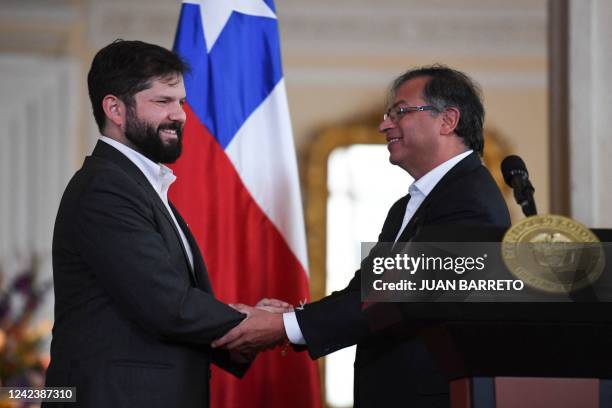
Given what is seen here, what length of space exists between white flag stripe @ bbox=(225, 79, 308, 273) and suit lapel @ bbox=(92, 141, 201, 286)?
80cm

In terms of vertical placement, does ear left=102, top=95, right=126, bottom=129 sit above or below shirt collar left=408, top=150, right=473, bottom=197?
above

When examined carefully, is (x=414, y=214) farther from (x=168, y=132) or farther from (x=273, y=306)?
(x=168, y=132)

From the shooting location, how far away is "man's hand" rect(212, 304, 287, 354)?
3.11 m

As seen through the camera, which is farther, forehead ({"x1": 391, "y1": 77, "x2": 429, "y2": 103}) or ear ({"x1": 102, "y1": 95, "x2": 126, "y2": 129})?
forehead ({"x1": 391, "y1": 77, "x2": 429, "y2": 103})

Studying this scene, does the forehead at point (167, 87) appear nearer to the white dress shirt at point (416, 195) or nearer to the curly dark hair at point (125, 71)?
the curly dark hair at point (125, 71)

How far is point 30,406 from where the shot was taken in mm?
4840

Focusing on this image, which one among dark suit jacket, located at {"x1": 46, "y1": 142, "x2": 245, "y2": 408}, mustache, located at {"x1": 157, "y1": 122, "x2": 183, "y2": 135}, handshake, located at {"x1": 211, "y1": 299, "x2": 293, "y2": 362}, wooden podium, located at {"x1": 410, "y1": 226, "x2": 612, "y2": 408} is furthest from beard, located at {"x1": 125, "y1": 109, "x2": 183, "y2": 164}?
wooden podium, located at {"x1": 410, "y1": 226, "x2": 612, "y2": 408}

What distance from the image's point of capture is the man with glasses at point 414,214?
9.66 feet

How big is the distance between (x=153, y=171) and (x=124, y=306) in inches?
18.8

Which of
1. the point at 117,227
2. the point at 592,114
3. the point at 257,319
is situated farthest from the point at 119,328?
the point at 592,114

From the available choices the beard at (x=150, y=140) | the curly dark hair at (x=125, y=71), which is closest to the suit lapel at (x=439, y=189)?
the beard at (x=150, y=140)

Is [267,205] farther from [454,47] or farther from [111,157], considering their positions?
[454,47]

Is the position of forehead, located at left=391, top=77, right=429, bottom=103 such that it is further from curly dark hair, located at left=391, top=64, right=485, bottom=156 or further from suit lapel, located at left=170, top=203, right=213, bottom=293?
suit lapel, located at left=170, top=203, right=213, bottom=293

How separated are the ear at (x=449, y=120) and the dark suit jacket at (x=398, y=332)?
0.22m
